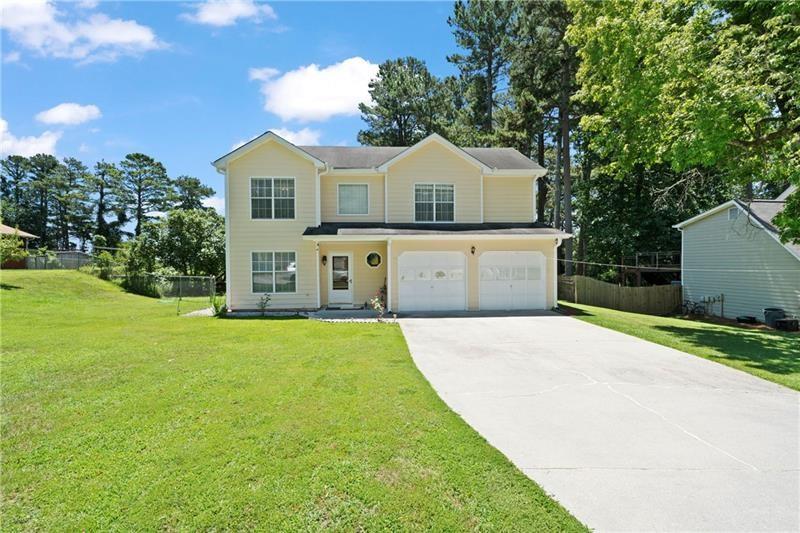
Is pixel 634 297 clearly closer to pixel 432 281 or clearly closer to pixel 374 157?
pixel 432 281

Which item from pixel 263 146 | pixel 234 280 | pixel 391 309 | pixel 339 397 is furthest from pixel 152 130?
pixel 339 397

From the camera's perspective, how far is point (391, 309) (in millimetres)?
14586

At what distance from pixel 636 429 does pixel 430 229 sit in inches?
442

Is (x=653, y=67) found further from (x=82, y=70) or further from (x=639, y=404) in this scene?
(x=82, y=70)

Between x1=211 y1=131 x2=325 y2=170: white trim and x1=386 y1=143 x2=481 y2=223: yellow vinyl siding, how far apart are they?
3.14m

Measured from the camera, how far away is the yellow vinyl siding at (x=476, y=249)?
14.6m

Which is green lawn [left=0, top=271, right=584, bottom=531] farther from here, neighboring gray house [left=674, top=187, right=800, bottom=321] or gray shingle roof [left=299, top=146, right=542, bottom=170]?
neighboring gray house [left=674, top=187, right=800, bottom=321]

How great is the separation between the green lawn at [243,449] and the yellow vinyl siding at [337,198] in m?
8.96

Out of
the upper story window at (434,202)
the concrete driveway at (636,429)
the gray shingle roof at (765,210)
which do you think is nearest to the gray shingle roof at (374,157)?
the upper story window at (434,202)

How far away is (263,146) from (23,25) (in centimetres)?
721

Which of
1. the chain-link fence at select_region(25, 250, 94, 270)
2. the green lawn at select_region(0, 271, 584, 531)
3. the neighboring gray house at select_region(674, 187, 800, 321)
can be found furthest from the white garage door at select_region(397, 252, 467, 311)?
the chain-link fence at select_region(25, 250, 94, 270)

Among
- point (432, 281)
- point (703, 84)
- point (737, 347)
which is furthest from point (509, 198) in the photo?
point (737, 347)

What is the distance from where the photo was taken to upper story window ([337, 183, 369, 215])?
52.3 feet

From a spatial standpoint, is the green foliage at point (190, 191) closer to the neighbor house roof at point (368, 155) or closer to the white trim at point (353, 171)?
the neighbor house roof at point (368, 155)
